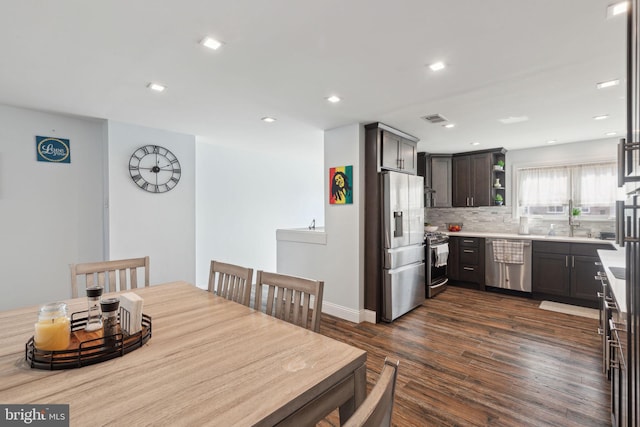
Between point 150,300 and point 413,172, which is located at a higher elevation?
point 413,172

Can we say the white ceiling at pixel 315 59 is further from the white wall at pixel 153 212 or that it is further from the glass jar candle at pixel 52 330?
the glass jar candle at pixel 52 330

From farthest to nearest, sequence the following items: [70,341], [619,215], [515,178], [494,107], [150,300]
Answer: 1. [515,178]
2. [494,107]
3. [150,300]
4. [70,341]
5. [619,215]

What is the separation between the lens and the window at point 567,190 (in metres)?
4.57

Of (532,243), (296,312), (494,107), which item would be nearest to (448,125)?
(494,107)

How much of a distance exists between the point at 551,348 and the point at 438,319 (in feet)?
3.68

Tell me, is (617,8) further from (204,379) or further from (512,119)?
(204,379)

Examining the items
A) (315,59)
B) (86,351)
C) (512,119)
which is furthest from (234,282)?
(512,119)

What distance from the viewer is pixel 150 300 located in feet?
5.96

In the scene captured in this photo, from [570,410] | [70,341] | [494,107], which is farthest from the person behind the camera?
[494,107]

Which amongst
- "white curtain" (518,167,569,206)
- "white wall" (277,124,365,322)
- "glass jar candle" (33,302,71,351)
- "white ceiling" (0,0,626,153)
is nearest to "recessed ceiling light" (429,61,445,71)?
"white ceiling" (0,0,626,153)

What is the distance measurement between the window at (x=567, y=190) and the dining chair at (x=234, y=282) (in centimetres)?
533

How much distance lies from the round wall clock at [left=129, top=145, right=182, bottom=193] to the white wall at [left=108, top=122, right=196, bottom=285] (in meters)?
0.05

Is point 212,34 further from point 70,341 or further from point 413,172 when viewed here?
point 413,172

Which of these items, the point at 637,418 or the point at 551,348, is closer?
the point at 637,418
